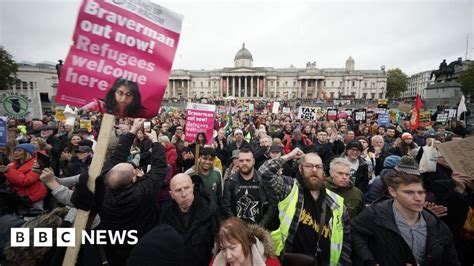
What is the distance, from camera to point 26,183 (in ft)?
11.0

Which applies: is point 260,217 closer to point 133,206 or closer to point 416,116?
point 133,206

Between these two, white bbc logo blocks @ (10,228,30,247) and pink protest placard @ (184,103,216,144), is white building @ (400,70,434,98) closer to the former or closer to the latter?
pink protest placard @ (184,103,216,144)

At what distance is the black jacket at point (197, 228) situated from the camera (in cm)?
246

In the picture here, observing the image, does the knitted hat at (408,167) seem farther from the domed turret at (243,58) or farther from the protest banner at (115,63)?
the domed turret at (243,58)

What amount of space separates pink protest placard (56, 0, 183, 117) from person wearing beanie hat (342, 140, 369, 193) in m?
3.55

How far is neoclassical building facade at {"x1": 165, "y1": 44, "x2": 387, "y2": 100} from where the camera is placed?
265ft

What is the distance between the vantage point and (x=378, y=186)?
3654 mm

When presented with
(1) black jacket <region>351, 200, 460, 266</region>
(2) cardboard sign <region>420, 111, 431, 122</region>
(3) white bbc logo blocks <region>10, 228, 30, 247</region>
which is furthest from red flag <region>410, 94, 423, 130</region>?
(3) white bbc logo blocks <region>10, 228, 30, 247</region>

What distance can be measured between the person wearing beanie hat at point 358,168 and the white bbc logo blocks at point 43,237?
4037 mm

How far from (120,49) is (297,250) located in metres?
2.48

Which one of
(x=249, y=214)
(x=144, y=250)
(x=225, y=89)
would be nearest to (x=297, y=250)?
(x=249, y=214)

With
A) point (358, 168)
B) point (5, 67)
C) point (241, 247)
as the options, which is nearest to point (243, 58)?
point (5, 67)

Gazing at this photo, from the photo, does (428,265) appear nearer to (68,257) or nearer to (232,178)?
(232,178)

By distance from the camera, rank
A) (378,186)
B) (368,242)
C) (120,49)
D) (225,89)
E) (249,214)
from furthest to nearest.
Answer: (225,89) → (378,186) → (249,214) → (368,242) → (120,49)
